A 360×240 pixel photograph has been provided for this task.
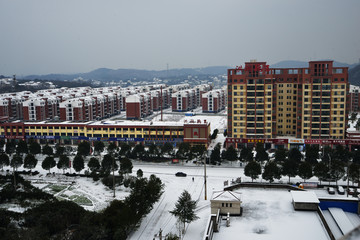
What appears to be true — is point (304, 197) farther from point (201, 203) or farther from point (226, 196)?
point (201, 203)

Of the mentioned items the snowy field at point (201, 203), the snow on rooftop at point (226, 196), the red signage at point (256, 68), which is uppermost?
the red signage at point (256, 68)

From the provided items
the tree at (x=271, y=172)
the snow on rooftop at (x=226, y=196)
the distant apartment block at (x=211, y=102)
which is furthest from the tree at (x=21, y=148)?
the distant apartment block at (x=211, y=102)

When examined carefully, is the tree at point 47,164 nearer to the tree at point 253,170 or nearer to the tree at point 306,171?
the tree at point 253,170

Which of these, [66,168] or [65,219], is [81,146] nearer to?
[66,168]

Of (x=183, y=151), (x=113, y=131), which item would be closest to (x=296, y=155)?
(x=183, y=151)

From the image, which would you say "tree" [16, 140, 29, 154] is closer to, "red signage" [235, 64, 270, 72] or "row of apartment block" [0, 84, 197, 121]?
"row of apartment block" [0, 84, 197, 121]

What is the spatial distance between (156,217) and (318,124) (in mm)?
18747

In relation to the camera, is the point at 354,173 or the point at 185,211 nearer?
the point at 185,211

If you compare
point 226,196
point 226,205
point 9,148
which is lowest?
point 9,148

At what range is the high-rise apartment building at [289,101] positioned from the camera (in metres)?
29.1

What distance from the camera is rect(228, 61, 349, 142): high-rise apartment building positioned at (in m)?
29.1

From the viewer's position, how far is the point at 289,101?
3166cm

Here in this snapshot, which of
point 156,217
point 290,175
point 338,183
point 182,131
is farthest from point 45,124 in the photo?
point 338,183

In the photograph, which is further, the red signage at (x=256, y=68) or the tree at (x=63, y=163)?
the red signage at (x=256, y=68)
